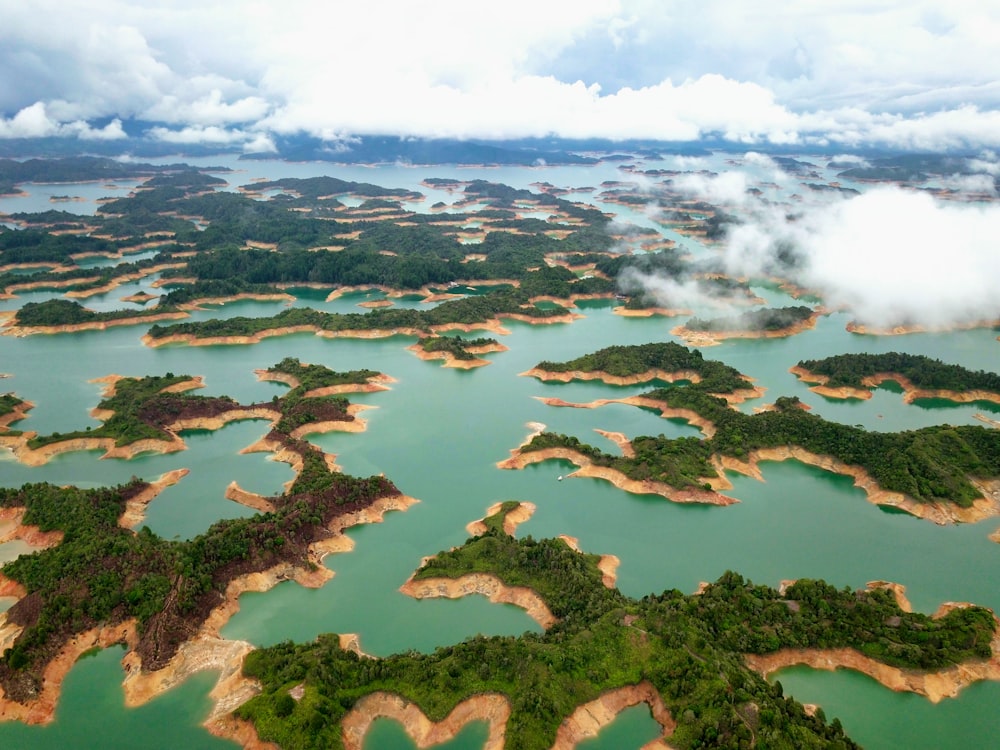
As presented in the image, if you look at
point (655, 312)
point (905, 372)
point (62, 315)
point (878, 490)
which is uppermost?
point (62, 315)

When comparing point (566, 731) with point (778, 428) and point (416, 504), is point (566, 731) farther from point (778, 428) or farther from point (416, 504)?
point (778, 428)

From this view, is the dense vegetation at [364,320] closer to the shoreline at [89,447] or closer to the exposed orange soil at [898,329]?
the shoreline at [89,447]

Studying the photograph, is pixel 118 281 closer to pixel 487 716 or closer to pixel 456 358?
pixel 456 358

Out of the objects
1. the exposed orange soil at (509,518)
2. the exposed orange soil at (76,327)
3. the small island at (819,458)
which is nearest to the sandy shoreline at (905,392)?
the small island at (819,458)

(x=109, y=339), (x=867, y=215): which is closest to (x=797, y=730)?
(x=109, y=339)

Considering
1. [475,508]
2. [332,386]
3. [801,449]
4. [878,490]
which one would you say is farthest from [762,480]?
[332,386]

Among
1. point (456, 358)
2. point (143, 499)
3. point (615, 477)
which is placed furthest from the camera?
point (456, 358)

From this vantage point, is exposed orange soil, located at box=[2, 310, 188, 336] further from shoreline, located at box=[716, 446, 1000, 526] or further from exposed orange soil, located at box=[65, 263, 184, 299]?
shoreline, located at box=[716, 446, 1000, 526]

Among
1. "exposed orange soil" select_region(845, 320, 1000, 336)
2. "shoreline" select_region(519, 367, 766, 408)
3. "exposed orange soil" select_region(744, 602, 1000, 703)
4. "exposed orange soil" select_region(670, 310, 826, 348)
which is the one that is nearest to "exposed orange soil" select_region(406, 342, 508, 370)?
"shoreline" select_region(519, 367, 766, 408)
